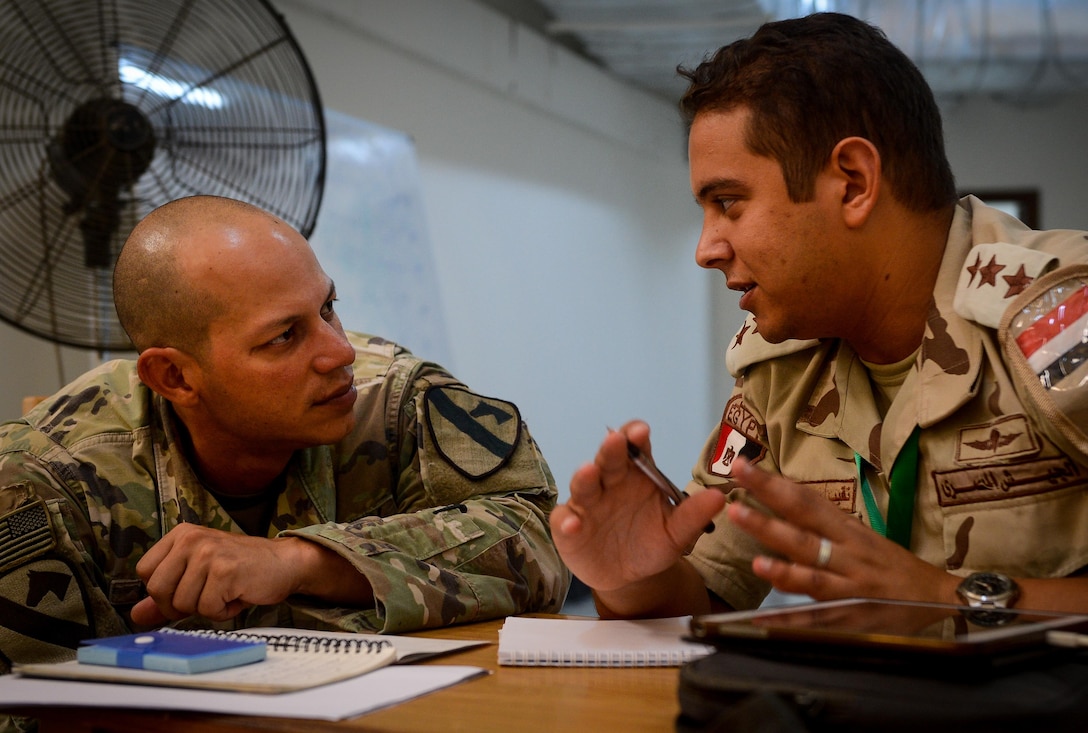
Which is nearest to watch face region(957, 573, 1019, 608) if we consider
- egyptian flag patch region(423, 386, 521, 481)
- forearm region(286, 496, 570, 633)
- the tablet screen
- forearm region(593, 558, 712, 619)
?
the tablet screen

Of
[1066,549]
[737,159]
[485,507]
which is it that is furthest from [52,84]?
[1066,549]

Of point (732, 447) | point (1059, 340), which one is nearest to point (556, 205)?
point (732, 447)

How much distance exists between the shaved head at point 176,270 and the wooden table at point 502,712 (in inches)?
27.0

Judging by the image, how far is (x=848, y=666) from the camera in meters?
0.75

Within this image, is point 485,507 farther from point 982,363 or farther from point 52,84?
point 52,84

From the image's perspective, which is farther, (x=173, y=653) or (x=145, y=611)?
(x=145, y=611)

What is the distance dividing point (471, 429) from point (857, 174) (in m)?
0.64

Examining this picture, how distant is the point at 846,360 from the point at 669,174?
5407 millimetres

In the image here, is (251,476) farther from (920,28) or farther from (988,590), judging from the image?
(920,28)

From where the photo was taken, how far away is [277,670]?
3.09 ft

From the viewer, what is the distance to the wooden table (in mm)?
800

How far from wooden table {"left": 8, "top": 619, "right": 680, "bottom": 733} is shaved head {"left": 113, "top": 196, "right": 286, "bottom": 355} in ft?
2.25

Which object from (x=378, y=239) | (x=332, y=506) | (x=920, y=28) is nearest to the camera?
(x=332, y=506)

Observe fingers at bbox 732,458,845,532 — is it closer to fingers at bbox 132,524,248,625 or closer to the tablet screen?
the tablet screen
